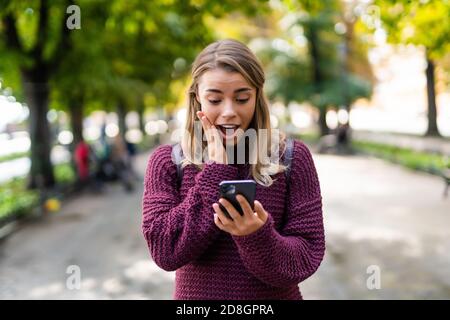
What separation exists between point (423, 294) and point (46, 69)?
11.4 metres

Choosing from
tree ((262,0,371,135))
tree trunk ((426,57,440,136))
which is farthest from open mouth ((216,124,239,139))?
Answer: tree ((262,0,371,135))

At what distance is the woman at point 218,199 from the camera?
5.88ft

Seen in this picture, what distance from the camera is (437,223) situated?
10.1m

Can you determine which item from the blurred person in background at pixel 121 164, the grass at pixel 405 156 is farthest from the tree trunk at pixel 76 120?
the grass at pixel 405 156

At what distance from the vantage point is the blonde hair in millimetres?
1841

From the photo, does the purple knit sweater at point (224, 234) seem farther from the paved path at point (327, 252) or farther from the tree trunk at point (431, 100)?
the tree trunk at point (431, 100)

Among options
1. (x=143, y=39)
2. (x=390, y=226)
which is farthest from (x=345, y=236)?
(x=143, y=39)

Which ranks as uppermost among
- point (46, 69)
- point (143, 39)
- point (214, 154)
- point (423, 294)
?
point (143, 39)

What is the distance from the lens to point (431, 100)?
2683 centimetres

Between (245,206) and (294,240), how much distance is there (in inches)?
12.7

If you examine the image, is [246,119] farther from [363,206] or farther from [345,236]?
[363,206]

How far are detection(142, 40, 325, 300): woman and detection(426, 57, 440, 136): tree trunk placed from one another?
23905 millimetres

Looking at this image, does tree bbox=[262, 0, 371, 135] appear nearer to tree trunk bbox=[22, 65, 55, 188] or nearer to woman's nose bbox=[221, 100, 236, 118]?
tree trunk bbox=[22, 65, 55, 188]

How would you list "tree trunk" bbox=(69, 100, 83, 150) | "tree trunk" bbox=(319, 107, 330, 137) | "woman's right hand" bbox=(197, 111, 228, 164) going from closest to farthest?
"woman's right hand" bbox=(197, 111, 228, 164), "tree trunk" bbox=(69, 100, 83, 150), "tree trunk" bbox=(319, 107, 330, 137)
